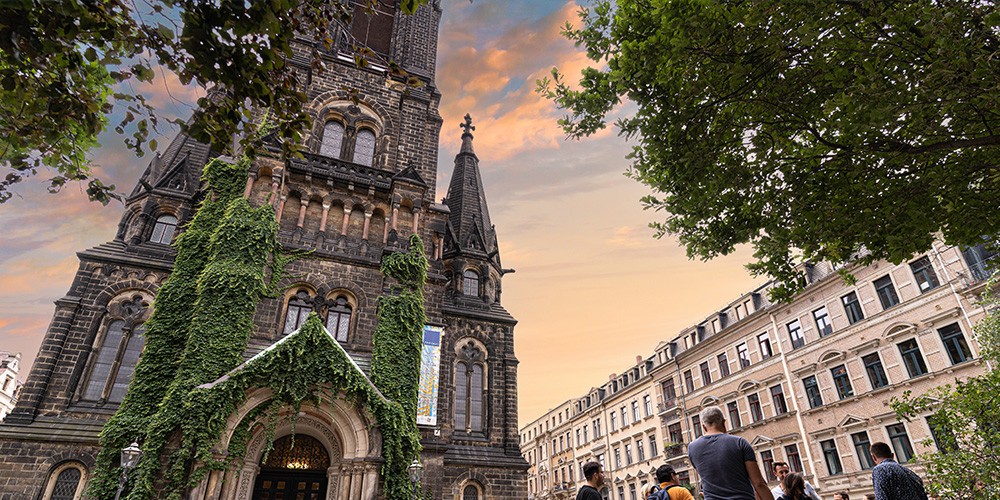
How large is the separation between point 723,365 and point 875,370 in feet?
35.3

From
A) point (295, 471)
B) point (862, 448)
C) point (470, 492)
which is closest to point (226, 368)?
Answer: point (295, 471)

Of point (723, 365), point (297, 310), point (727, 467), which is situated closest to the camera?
point (727, 467)

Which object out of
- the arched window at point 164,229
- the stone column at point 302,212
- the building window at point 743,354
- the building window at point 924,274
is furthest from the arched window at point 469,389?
the building window at point 924,274

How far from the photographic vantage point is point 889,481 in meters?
6.15

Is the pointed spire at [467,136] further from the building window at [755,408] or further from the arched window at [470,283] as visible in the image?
the building window at [755,408]

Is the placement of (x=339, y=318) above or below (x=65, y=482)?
above

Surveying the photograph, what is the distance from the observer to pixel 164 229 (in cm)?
2064

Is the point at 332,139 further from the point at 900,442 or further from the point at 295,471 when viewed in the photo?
the point at 900,442

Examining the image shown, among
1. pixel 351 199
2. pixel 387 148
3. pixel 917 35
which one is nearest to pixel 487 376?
pixel 351 199

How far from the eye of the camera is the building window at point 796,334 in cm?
2927

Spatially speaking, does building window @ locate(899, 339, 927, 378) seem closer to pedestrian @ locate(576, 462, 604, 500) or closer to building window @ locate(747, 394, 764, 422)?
building window @ locate(747, 394, 764, 422)

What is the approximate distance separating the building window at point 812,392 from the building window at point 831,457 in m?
1.97

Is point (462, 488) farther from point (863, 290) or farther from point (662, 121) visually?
point (863, 290)

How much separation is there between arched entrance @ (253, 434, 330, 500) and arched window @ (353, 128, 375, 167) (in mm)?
11996
